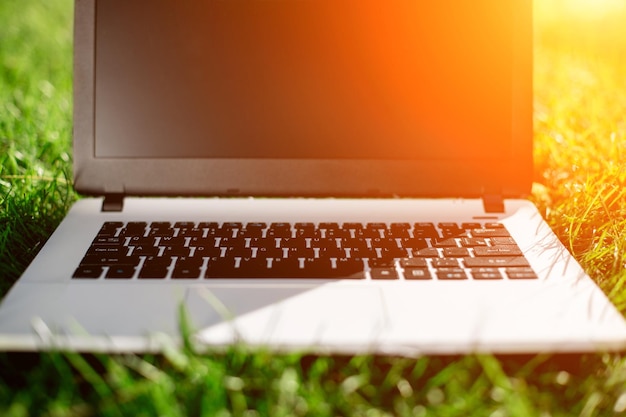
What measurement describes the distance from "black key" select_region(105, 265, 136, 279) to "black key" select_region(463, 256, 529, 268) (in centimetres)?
59

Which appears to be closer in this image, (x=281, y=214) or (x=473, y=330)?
(x=473, y=330)

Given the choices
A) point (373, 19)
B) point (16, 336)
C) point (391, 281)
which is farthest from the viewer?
point (373, 19)

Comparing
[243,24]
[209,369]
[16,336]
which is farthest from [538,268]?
[16,336]

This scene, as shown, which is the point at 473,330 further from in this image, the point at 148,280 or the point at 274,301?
the point at 148,280

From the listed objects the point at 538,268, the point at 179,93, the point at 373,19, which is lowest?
the point at 538,268

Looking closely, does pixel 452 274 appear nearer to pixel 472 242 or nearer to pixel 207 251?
pixel 472 242

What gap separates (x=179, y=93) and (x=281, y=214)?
0.34 meters

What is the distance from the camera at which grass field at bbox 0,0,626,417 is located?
3.04 ft

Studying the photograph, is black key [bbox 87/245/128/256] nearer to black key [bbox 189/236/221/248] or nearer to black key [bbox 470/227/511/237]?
black key [bbox 189/236/221/248]

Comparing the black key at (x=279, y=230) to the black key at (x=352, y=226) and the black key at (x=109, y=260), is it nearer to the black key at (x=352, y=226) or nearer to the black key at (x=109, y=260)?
the black key at (x=352, y=226)

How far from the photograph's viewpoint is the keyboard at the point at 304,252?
3.55ft

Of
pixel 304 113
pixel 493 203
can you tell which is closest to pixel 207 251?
pixel 304 113

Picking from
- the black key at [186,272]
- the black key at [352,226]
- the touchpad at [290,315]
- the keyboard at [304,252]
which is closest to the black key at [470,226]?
the keyboard at [304,252]

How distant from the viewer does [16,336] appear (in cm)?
92
